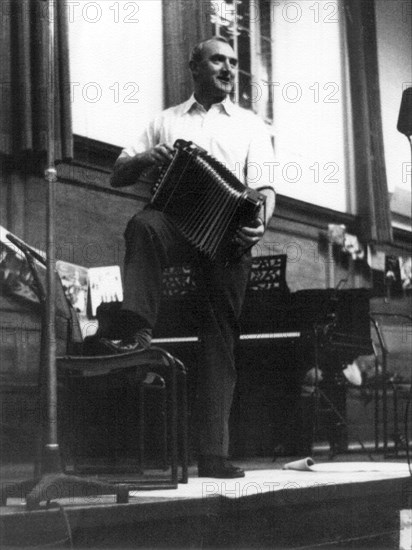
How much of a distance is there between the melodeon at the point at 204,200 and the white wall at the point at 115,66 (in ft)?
7.39

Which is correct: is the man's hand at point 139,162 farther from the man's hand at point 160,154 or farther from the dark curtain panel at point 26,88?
the dark curtain panel at point 26,88

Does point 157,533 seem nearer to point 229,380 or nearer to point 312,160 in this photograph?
point 229,380

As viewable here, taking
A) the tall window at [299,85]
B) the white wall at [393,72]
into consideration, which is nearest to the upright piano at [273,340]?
the tall window at [299,85]

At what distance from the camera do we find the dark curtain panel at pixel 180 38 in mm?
5984

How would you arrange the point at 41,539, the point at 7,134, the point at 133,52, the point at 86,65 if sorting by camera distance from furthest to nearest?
the point at 133,52 → the point at 86,65 → the point at 7,134 → the point at 41,539

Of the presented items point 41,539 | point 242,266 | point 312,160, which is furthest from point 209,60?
point 312,160

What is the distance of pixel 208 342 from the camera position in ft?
10.8

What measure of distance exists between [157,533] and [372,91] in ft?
21.1

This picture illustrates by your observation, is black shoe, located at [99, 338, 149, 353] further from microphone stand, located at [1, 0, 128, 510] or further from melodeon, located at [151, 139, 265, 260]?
microphone stand, located at [1, 0, 128, 510]

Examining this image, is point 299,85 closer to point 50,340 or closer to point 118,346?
point 118,346

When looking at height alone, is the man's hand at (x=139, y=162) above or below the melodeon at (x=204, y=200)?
above

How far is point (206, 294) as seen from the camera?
328 centimetres

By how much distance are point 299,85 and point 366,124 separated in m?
0.82

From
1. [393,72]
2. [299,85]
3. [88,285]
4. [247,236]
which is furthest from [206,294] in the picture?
[393,72]
